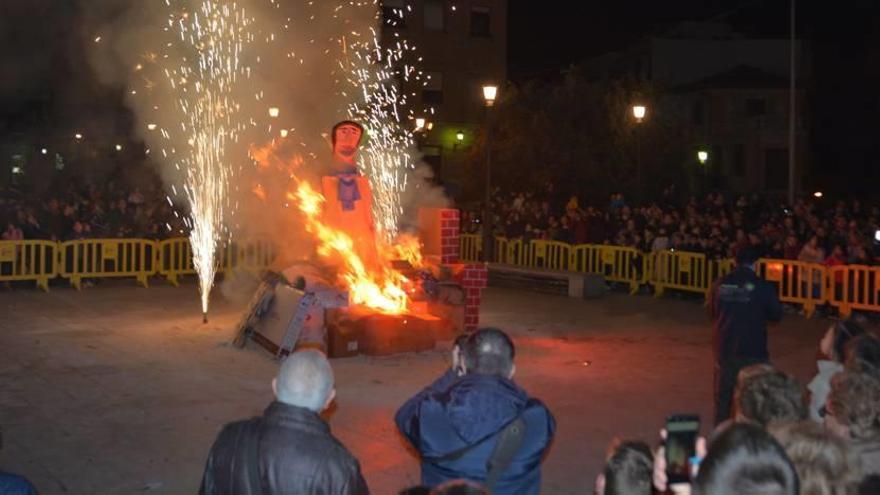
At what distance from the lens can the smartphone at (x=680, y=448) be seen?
334 cm

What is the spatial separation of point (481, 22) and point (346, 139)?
3059cm

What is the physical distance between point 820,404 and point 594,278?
14.4 metres

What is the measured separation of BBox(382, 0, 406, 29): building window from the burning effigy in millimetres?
23674

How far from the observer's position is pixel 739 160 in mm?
48000

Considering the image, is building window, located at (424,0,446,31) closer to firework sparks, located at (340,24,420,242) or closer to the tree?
the tree

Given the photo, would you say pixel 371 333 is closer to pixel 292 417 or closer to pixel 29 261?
pixel 292 417

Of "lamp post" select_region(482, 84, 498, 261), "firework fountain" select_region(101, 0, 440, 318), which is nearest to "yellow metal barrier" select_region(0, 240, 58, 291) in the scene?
"firework fountain" select_region(101, 0, 440, 318)

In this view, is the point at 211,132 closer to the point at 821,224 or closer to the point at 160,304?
the point at 160,304

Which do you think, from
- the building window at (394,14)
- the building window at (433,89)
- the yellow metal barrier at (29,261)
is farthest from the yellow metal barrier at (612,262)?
the building window at (433,89)

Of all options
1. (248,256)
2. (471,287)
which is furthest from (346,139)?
(248,256)

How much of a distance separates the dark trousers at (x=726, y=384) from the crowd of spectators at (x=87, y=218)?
1605 centimetres

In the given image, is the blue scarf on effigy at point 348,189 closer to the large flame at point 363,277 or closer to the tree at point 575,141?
the large flame at point 363,277

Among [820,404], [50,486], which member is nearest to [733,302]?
[820,404]

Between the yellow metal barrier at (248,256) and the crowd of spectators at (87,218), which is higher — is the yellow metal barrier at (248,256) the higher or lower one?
the lower one
